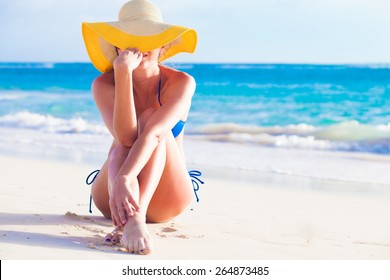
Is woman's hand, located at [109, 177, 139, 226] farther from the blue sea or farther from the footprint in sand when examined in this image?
the blue sea

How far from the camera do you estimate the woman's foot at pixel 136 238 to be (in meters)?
2.89

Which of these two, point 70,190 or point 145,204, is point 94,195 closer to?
point 145,204

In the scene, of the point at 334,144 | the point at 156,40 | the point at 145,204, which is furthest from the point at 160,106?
the point at 334,144

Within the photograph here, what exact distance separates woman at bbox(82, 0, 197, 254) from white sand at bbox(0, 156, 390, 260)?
0.56 feet

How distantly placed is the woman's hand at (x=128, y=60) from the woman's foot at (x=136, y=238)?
0.70 metres

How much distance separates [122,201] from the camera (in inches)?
115

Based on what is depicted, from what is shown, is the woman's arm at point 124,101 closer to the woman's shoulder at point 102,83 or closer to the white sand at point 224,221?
the woman's shoulder at point 102,83

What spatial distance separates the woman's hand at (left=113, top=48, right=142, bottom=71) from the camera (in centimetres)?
312

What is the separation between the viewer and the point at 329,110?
581 inches

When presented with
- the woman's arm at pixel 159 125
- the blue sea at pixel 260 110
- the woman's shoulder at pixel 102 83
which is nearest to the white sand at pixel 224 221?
the woman's arm at pixel 159 125

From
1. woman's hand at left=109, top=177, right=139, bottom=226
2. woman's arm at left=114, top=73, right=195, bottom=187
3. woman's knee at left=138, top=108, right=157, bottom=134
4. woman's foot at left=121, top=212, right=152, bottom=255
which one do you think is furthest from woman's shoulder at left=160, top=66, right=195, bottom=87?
woman's foot at left=121, top=212, right=152, bottom=255

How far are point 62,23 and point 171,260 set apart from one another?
19664 millimetres

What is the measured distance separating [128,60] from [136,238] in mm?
837

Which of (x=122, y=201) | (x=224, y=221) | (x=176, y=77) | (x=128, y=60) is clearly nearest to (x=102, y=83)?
(x=128, y=60)
